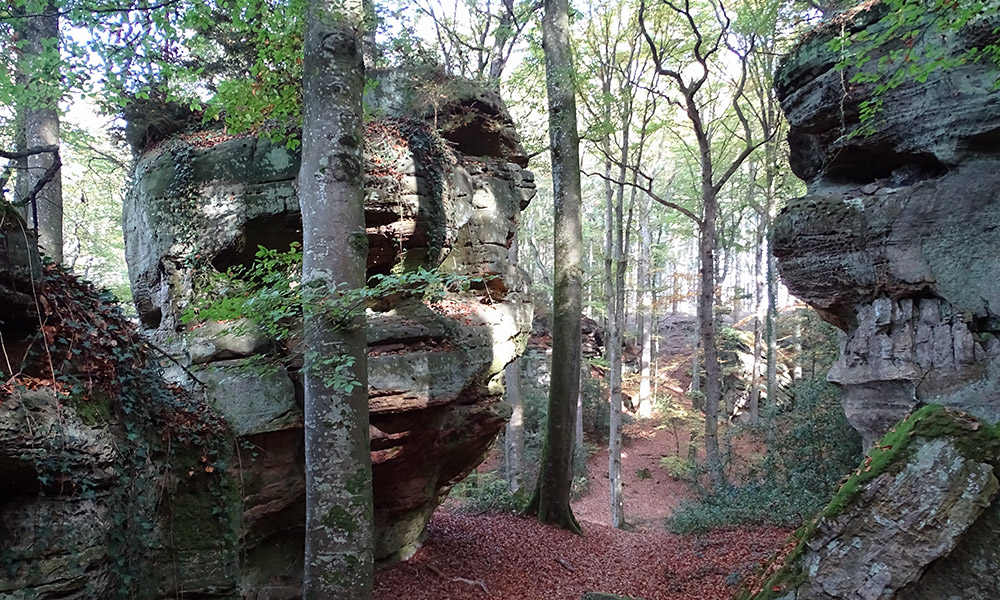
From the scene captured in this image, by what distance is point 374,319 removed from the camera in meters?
6.91

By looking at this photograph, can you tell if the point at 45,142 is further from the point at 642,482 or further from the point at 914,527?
the point at 642,482

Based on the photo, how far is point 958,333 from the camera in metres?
6.71

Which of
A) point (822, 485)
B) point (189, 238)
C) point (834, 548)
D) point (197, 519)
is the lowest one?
point (822, 485)

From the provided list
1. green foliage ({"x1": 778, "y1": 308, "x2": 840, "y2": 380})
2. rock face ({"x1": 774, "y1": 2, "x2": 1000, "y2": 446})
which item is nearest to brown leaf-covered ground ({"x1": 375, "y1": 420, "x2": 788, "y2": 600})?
rock face ({"x1": 774, "y1": 2, "x2": 1000, "y2": 446})

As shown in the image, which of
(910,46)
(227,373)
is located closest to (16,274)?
(227,373)

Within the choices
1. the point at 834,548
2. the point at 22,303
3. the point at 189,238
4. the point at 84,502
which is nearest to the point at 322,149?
the point at 22,303

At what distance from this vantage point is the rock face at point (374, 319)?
5785mm

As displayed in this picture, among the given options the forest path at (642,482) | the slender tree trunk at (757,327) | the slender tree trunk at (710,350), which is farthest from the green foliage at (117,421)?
the slender tree trunk at (757,327)

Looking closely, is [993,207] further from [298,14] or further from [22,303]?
[22,303]

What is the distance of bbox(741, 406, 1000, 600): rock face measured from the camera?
3633 mm

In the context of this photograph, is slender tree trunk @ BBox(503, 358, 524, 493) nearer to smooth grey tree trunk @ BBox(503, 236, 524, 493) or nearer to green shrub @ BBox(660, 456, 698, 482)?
smooth grey tree trunk @ BBox(503, 236, 524, 493)

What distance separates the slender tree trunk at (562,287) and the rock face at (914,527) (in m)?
5.40

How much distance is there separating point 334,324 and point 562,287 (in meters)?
6.15

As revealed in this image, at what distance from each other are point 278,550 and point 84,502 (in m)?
3.53
